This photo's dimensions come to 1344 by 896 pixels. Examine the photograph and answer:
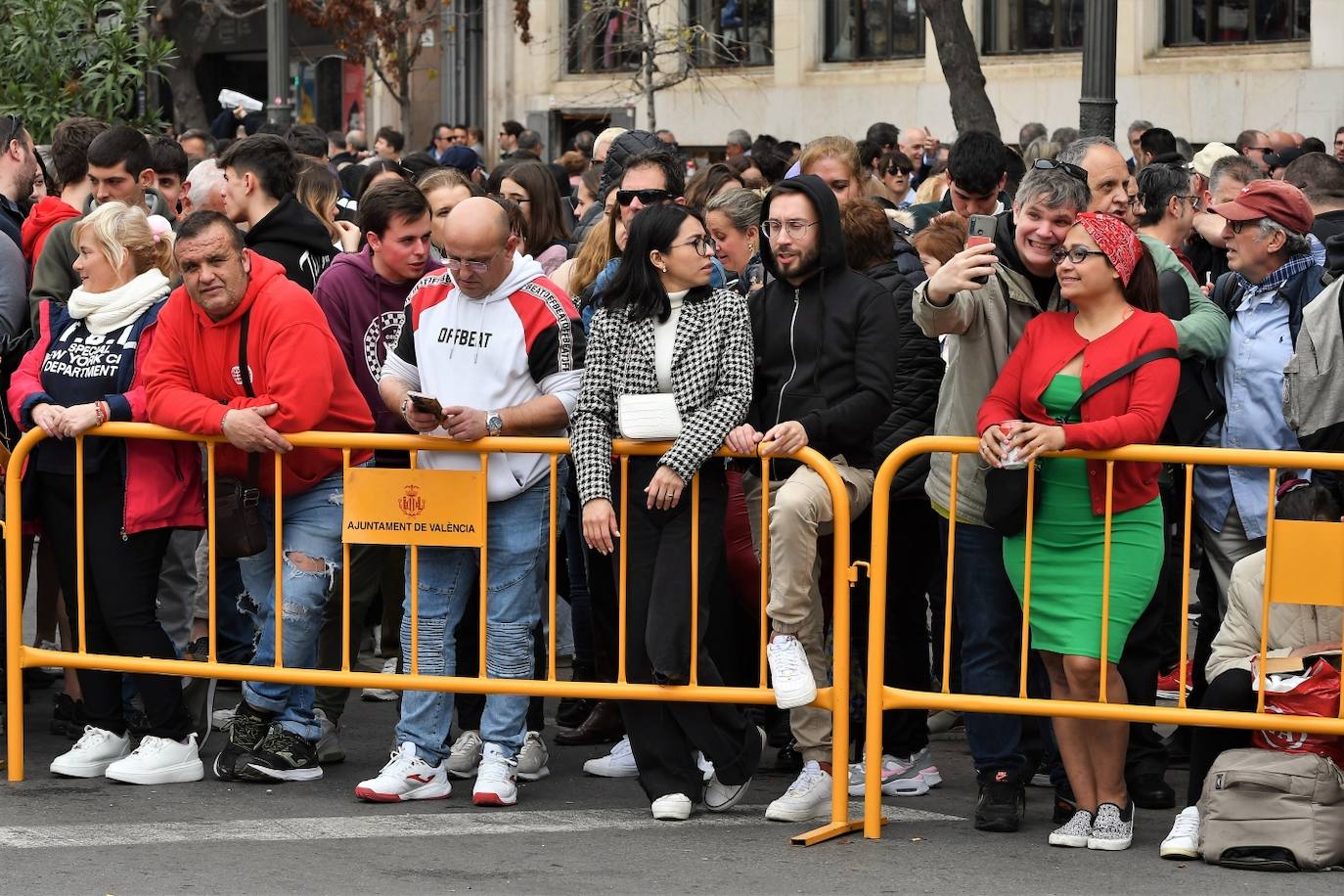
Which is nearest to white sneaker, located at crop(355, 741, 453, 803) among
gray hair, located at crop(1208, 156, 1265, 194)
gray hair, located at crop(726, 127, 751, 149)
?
gray hair, located at crop(1208, 156, 1265, 194)

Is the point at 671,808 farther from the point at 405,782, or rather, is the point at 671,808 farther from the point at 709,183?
the point at 709,183

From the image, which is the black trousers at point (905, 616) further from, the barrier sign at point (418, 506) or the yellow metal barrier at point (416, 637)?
the barrier sign at point (418, 506)

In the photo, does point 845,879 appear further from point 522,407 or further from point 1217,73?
point 1217,73

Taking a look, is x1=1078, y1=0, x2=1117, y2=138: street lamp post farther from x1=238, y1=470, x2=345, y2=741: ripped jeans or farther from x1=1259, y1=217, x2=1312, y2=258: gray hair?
x1=238, y1=470, x2=345, y2=741: ripped jeans

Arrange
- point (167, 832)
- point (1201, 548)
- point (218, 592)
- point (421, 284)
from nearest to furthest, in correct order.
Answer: point (167, 832) → point (421, 284) → point (1201, 548) → point (218, 592)

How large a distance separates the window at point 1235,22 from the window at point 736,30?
6.91m

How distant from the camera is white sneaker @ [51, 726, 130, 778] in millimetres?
6844

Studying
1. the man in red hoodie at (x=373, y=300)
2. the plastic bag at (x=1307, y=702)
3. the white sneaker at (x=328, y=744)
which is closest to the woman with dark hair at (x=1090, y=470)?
the plastic bag at (x=1307, y=702)

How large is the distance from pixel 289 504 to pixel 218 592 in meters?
1.10

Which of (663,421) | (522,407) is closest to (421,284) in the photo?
(522,407)

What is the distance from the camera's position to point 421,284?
22.1ft

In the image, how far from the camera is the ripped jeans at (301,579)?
22.1ft

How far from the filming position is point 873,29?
29.4 meters

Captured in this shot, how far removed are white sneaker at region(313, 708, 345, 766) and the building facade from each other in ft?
62.5
